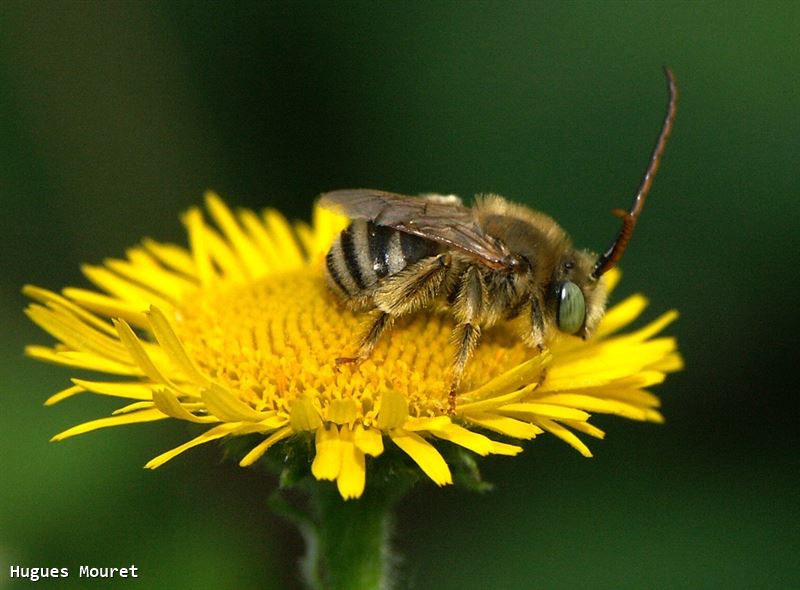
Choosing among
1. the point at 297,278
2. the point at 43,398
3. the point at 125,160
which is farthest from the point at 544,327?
the point at 125,160

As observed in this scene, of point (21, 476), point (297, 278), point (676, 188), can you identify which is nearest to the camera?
point (297, 278)

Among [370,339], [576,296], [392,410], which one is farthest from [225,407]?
[576,296]

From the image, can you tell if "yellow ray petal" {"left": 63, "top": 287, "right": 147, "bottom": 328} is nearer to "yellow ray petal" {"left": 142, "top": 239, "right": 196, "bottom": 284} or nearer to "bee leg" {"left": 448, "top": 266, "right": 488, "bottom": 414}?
"yellow ray petal" {"left": 142, "top": 239, "right": 196, "bottom": 284}

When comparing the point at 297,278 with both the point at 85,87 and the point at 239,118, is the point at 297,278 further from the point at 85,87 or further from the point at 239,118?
the point at 85,87

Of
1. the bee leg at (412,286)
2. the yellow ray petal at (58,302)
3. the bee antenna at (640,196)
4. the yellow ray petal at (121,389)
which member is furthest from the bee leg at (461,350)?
the yellow ray petal at (58,302)

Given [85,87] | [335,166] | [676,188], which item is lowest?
[676,188]
